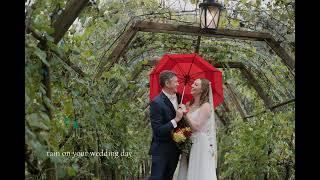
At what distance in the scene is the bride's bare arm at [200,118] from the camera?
6301 mm

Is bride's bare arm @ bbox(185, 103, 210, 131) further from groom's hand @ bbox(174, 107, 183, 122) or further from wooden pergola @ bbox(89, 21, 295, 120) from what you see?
wooden pergola @ bbox(89, 21, 295, 120)

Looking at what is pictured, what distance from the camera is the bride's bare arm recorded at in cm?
630

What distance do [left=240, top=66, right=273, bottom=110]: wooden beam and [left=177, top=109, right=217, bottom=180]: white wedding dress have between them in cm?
376

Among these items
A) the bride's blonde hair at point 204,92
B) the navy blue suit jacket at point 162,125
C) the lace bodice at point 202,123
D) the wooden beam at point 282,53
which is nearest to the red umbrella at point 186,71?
the bride's blonde hair at point 204,92

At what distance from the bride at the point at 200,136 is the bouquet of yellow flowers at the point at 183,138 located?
79mm

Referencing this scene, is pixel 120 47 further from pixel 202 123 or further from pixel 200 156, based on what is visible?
pixel 200 156

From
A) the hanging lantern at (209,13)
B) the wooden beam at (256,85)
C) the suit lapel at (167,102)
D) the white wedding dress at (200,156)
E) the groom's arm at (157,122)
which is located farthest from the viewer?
the wooden beam at (256,85)

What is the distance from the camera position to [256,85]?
33.9 ft

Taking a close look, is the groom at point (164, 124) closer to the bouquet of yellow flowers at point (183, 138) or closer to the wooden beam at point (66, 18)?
the bouquet of yellow flowers at point (183, 138)

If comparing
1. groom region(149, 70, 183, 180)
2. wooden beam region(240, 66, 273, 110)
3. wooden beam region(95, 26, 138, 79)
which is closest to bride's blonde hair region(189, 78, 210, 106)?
groom region(149, 70, 183, 180)

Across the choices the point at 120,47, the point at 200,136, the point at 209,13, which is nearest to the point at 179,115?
the point at 200,136
